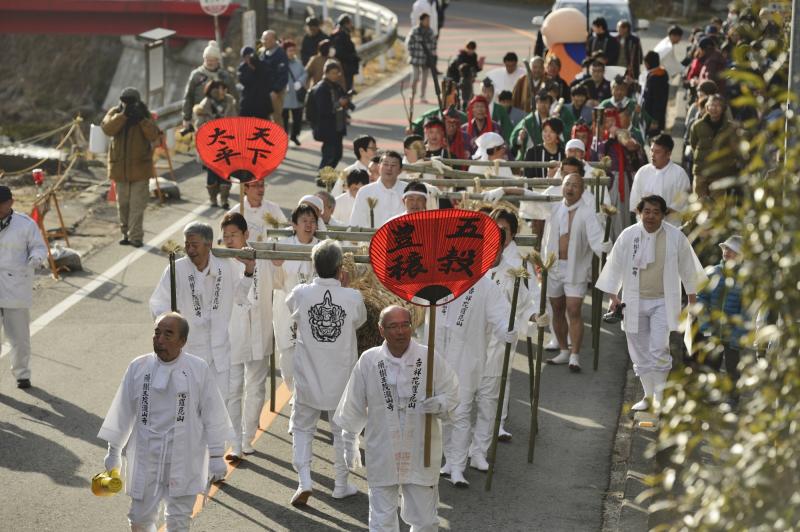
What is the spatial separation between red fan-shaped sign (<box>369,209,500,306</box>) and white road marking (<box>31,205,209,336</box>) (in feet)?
20.2

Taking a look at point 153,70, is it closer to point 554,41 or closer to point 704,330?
point 554,41

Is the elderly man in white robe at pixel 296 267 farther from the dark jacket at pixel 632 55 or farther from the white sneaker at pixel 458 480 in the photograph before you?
the dark jacket at pixel 632 55

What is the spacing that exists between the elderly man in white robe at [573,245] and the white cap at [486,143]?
219cm

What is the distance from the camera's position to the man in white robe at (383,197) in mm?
12352

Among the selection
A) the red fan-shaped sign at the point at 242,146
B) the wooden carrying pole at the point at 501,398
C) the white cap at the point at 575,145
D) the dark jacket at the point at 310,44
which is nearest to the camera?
the wooden carrying pole at the point at 501,398

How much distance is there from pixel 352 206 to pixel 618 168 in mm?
3430

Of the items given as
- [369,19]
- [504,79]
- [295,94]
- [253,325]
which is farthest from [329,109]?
[369,19]

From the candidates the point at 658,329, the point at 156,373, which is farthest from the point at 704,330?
the point at 156,373

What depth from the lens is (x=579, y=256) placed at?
1237 centimetres

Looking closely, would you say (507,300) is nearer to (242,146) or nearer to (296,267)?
(296,267)

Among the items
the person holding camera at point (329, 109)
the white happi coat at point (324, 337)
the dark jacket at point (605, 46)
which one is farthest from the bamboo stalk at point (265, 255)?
the dark jacket at point (605, 46)

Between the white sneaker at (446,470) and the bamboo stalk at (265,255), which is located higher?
the bamboo stalk at (265,255)

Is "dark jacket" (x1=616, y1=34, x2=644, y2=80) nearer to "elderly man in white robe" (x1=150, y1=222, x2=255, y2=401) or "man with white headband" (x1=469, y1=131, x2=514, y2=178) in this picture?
"man with white headband" (x1=469, y1=131, x2=514, y2=178)

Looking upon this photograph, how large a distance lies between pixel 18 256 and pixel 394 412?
482 cm
